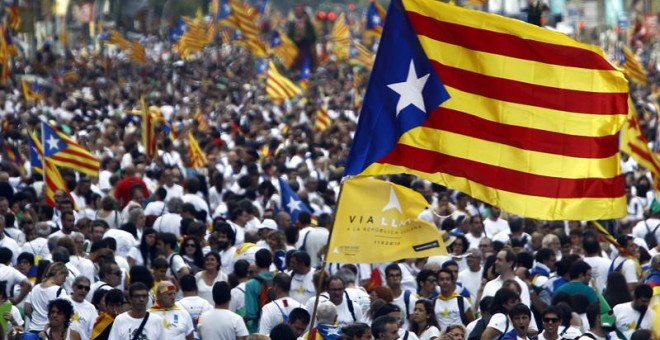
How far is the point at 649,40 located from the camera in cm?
6544

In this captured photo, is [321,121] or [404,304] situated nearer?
[404,304]

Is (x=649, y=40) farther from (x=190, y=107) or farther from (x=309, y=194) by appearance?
(x=309, y=194)

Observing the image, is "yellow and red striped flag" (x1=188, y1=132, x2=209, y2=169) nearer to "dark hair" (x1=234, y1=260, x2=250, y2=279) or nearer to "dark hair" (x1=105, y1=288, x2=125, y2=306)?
"dark hair" (x1=234, y1=260, x2=250, y2=279)

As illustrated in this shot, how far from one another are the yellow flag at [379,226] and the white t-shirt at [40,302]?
286cm

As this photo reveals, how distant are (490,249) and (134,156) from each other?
9.74 meters

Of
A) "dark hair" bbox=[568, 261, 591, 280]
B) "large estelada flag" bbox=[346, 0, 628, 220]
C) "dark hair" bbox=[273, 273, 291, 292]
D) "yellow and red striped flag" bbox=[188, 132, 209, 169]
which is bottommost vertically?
"yellow and red striped flag" bbox=[188, 132, 209, 169]

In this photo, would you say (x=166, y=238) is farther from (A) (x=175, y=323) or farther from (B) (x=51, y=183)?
(B) (x=51, y=183)

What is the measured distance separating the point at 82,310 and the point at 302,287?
210 cm

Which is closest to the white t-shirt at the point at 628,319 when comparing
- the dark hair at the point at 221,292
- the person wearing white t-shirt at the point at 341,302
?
the person wearing white t-shirt at the point at 341,302

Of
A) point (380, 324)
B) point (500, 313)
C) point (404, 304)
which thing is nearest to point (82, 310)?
point (380, 324)

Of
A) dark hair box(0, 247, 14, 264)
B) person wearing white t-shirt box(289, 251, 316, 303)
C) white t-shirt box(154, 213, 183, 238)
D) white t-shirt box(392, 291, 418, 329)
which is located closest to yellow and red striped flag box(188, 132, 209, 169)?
white t-shirt box(154, 213, 183, 238)

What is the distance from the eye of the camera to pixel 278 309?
1181cm

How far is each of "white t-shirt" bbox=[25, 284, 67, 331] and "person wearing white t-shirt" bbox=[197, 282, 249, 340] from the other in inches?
46.8

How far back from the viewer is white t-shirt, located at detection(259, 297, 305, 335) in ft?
38.5
